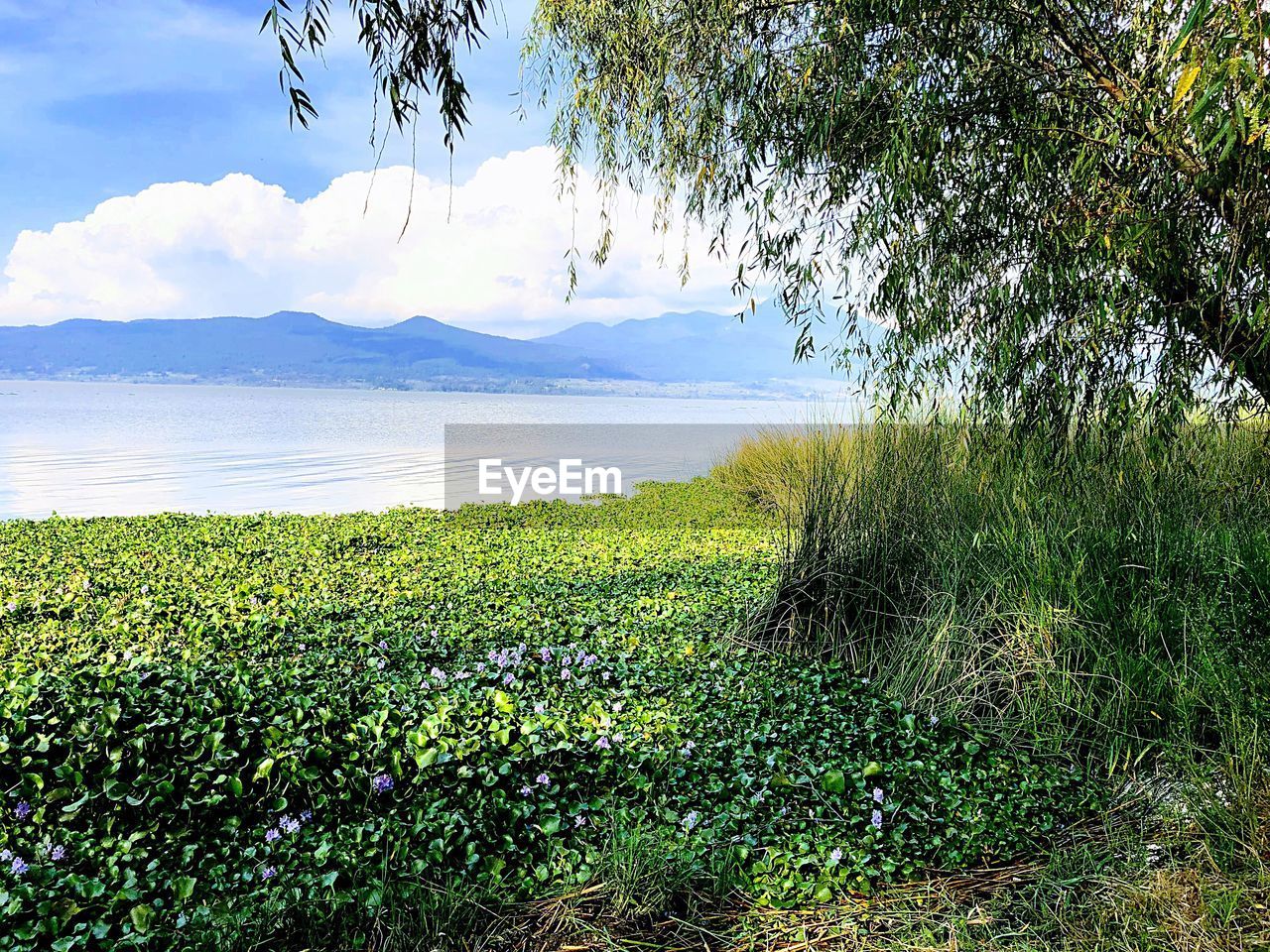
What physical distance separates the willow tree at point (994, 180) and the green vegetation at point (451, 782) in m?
1.57

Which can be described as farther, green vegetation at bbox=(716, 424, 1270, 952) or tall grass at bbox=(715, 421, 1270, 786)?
tall grass at bbox=(715, 421, 1270, 786)

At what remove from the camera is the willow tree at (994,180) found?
293 centimetres

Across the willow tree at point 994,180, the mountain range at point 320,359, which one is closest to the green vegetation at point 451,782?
the willow tree at point 994,180

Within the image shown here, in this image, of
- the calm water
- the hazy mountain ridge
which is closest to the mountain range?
the hazy mountain ridge

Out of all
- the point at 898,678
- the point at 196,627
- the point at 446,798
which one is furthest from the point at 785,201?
the point at 196,627

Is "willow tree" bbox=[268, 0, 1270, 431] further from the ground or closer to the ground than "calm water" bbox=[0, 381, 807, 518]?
further from the ground

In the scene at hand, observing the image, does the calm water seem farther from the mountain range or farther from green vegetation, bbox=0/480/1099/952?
the mountain range

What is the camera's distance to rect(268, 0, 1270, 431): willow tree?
9.61ft

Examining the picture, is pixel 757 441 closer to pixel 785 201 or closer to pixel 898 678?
pixel 785 201

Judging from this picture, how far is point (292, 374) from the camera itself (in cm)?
6862

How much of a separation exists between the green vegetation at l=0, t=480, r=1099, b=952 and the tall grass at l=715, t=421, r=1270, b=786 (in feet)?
0.80

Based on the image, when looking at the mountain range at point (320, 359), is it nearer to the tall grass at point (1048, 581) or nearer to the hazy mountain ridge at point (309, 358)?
the hazy mountain ridge at point (309, 358)

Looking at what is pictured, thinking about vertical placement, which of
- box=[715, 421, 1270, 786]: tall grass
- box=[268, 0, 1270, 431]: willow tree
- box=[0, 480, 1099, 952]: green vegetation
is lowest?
box=[0, 480, 1099, 952]: green vegetation

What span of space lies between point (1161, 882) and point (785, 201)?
3129mm
